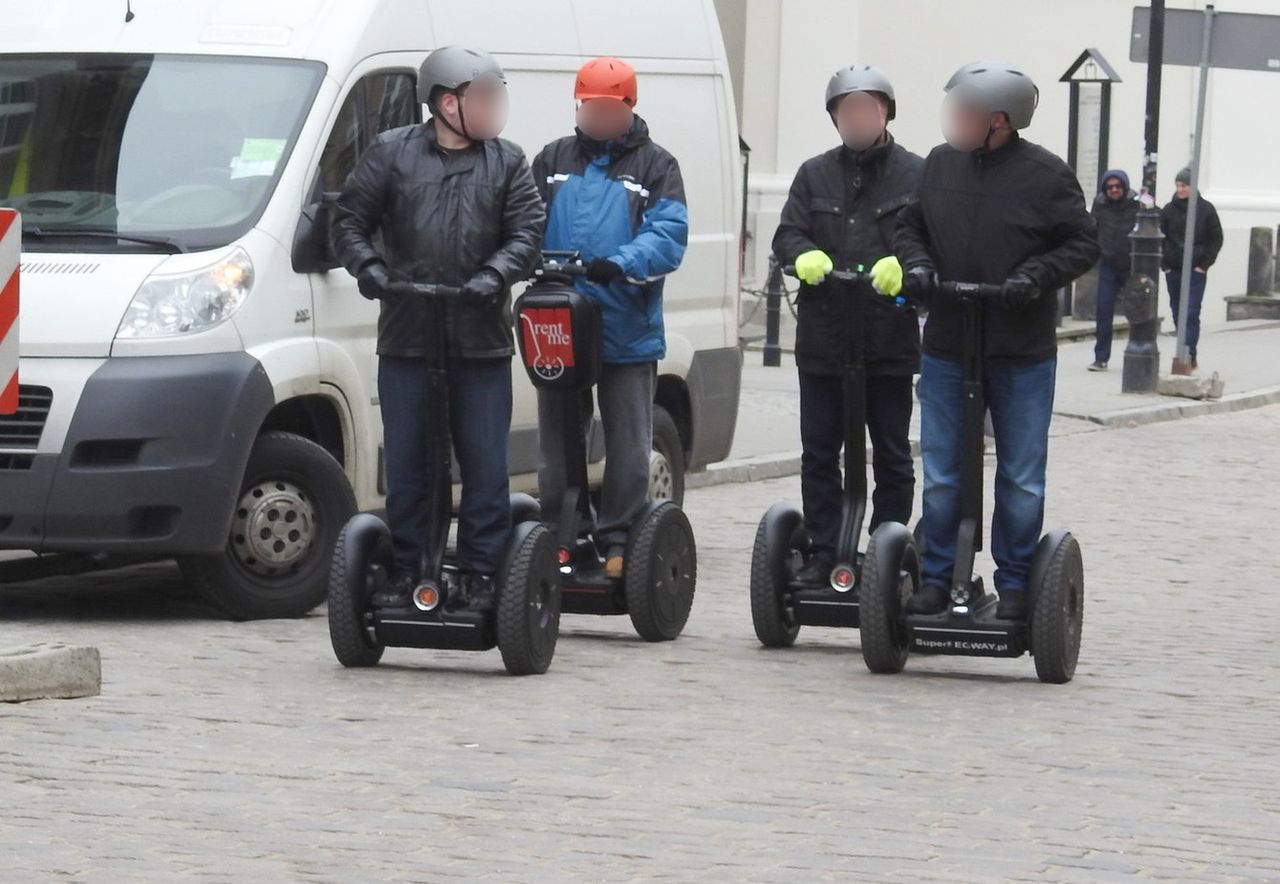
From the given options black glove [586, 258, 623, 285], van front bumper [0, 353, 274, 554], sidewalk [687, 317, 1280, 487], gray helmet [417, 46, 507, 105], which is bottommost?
sidewalk [687, 317, 1280, 487]

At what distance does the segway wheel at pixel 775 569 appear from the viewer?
27.8ft

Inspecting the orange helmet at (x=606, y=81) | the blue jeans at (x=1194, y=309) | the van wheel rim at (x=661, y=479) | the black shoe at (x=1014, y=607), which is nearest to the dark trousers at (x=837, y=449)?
the black shoe at (x=1014, y=607)

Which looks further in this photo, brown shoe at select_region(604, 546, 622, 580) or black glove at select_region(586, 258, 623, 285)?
brown shoe at select_region(604, 546, 622, 580)

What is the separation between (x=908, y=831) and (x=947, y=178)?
257 centimetres

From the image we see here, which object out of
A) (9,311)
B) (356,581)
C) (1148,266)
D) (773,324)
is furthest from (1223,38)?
(9,311)

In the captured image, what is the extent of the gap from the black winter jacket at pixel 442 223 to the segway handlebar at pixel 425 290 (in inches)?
4.4

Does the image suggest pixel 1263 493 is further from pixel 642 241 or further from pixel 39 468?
pixel 39 468

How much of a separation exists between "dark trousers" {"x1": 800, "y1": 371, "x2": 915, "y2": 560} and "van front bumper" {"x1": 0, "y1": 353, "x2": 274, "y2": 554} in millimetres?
1941

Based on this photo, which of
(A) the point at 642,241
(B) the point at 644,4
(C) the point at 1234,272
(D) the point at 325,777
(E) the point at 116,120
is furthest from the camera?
(C) the point at 1234,272

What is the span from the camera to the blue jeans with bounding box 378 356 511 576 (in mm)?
7969

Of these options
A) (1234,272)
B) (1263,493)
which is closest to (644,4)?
(1263,493)

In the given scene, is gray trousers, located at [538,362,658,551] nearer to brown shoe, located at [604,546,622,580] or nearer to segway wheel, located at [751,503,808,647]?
brown shoe, located at [604,546,622,580]

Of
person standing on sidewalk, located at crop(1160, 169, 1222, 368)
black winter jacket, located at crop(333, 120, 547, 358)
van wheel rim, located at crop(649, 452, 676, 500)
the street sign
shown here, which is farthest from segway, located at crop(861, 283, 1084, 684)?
person standing on sidewalk, located at crop(1160, 169, 1222, 368)

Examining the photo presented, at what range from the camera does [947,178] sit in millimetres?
7918
